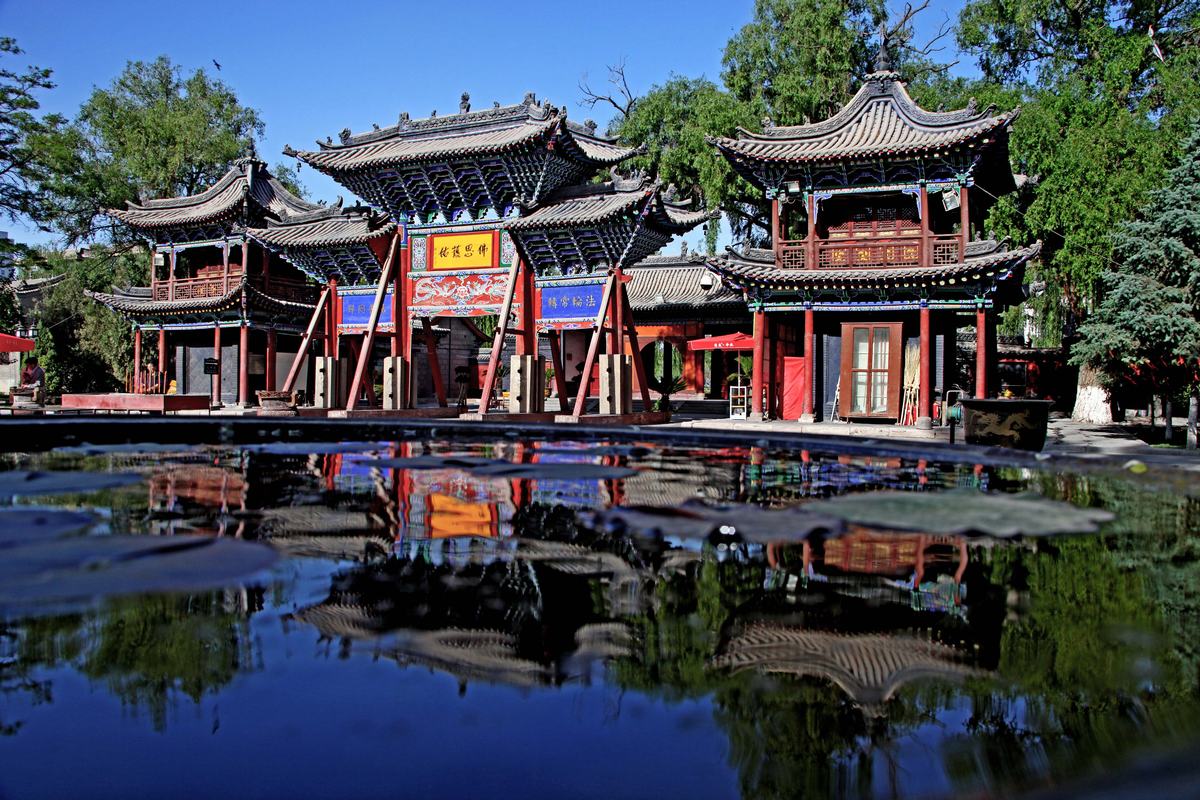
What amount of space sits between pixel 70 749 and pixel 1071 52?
92.7 feet

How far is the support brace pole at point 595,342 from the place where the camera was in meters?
16.6

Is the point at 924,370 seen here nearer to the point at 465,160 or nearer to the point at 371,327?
the point at 465,160

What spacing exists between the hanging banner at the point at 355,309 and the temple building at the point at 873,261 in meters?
7.69

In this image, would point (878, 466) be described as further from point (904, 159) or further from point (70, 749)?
point (904, 159)

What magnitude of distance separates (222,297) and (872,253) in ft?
60.1

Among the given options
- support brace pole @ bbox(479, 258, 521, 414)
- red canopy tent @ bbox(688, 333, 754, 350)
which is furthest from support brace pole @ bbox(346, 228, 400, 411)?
red canopy tent @ bbox(688, 333, 754, 350)

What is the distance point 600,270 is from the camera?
17.9 metres

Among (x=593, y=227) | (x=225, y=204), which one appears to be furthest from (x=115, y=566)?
(x=225, y=204)

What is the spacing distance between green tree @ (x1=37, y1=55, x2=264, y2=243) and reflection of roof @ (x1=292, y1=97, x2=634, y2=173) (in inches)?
502

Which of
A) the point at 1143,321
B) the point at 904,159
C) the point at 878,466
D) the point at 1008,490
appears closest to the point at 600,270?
the point at 904,159

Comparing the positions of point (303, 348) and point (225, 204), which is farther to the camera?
point (225, 204)

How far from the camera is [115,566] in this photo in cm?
247

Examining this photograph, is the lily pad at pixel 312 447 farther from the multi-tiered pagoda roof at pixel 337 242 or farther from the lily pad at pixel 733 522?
the multi-tiered pagoda roof at pixel 337 242

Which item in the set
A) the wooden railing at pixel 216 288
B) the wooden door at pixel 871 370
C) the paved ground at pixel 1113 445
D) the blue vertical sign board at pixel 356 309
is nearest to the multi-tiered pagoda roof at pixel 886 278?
the wooden door at pixel 871 370
